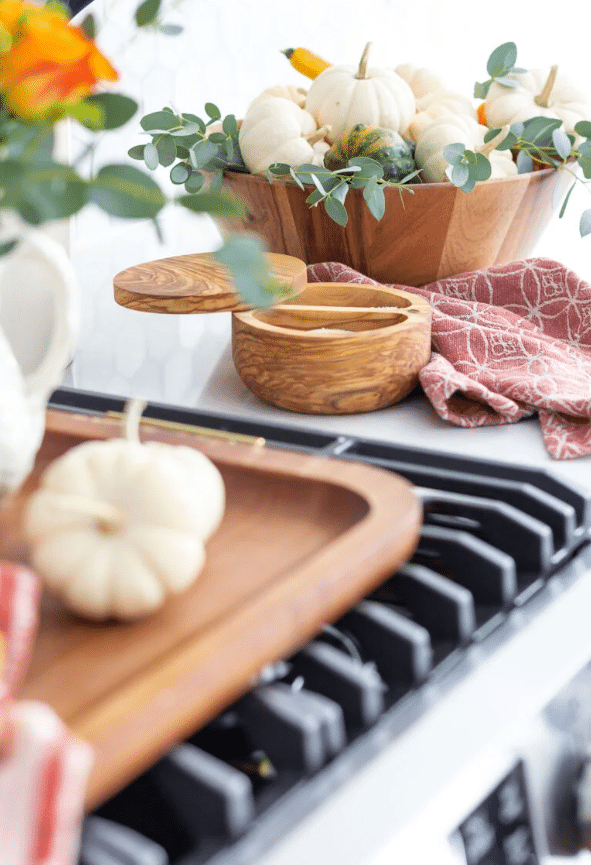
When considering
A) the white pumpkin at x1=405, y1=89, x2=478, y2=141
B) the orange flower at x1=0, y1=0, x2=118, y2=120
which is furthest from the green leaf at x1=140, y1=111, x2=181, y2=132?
the orange flower at x1=0, y1=0, x2=118, y2=120

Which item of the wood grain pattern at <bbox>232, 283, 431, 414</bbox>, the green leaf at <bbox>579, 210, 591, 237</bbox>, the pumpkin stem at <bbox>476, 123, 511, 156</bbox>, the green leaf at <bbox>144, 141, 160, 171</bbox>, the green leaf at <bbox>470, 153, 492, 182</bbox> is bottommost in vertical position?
the wood grain pattern at <bbox>232, 283, 431, 414</bbox>

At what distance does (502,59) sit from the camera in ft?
3.38

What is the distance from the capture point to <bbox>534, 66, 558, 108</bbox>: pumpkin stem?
1023 mm

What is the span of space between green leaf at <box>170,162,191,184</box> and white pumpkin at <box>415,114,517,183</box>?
22 centimetres

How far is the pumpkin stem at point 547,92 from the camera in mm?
1023

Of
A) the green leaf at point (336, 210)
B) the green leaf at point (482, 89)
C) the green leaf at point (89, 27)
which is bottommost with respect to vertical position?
the green leaf at point (336, 210)

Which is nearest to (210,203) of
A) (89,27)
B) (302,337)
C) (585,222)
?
(89,27)

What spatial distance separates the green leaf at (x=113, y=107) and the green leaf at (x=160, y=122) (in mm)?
551

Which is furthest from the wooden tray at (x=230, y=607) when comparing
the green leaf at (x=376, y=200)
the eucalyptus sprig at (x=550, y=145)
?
the eucalyptus sprig at (x=550, y=145)

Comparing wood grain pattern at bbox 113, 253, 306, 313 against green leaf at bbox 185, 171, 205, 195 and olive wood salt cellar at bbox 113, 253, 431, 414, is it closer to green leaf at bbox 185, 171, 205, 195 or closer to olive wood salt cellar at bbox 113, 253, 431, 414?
olive wood salt cellar at bbox 113, 253, 431, 414

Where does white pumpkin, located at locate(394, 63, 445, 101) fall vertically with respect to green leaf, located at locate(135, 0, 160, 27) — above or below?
below

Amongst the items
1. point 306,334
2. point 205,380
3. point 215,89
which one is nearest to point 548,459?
point 306,334

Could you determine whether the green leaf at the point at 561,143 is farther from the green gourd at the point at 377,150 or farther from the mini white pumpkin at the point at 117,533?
the mini white pumpkin at the point at 117,533

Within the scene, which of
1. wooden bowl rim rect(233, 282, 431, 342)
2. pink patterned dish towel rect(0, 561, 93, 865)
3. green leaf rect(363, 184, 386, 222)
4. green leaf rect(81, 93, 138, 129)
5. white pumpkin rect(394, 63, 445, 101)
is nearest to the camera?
pink patterned dish towel rect(0, 561, 93, 865)
